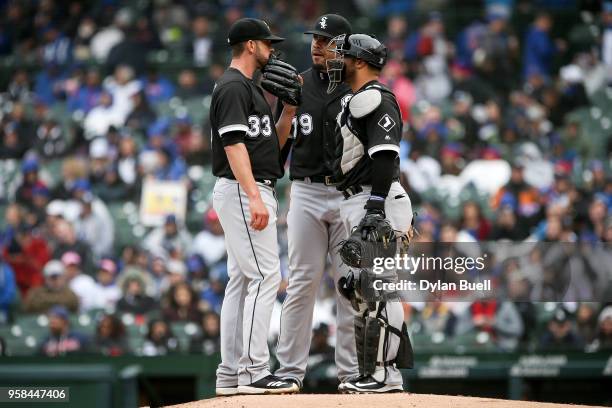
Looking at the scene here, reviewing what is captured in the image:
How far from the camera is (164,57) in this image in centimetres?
1401

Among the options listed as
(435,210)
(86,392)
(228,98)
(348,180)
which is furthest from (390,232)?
(435,210)

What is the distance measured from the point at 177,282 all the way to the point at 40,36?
5145 millimetres

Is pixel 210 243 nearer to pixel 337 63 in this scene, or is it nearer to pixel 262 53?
pixel 262 53

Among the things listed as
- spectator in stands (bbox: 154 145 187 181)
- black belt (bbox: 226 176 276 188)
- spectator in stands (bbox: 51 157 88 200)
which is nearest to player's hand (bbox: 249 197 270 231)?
black belt (bbox: 226 176 276 188)

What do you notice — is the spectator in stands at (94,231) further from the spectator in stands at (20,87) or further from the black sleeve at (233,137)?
the black sleeve at (233,137)

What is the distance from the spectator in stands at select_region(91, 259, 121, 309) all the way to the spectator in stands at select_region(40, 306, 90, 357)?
0.45m

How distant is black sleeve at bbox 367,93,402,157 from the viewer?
557 cm

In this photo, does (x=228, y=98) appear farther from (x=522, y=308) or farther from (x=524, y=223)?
(x=524, y=223)

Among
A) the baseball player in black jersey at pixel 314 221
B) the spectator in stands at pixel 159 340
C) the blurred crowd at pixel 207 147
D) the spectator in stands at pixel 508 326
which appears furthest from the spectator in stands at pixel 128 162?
the baseball player in black jersey at pixel 314 221

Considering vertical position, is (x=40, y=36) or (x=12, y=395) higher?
(x=40, y=36)

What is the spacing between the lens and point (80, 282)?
11438 millimetres

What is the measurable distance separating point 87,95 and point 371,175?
27.5 feet

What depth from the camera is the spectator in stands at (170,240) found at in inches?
457

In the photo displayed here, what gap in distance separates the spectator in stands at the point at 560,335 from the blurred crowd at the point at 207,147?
14 millimetres
